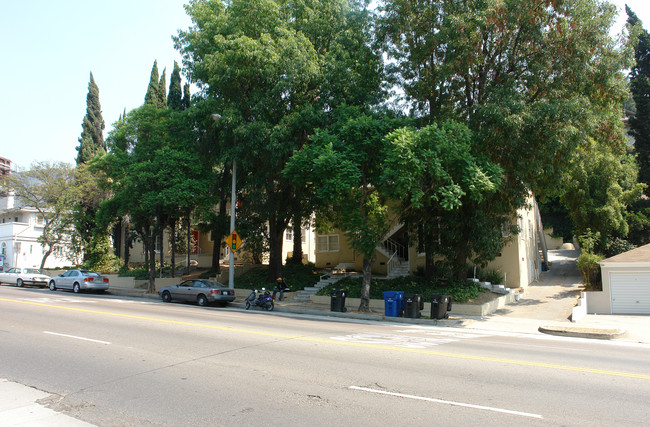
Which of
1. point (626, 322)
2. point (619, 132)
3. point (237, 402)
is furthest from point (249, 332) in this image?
point (619, 132)

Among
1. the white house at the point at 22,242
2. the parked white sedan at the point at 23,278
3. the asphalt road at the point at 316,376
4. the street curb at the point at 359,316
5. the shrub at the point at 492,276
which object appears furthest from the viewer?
the white house at the point at 22,242

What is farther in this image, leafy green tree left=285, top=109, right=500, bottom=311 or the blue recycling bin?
the blue recycling bin

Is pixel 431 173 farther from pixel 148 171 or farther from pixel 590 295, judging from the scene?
pixel 148 171

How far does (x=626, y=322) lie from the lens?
56.0 ft

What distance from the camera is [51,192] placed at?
36.7 metres

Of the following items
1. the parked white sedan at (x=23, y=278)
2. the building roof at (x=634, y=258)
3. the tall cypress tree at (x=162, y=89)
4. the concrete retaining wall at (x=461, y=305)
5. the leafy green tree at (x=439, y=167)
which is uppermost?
the tall cypress tree at (x=162, y=89)

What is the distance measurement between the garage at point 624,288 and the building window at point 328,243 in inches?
683

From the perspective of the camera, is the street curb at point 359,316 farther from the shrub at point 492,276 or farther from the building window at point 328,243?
the building window at point 328,243

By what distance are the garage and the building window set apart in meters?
17.4

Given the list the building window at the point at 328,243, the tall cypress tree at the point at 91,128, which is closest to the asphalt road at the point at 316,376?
the building window at the point at 328,243

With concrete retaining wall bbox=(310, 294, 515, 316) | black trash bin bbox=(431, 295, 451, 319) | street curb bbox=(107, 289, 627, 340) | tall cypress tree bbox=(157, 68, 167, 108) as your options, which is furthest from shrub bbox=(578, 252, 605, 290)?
tall cypress tree bbox=(157, 68, 167, 108)

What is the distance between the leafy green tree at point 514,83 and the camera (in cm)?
1703

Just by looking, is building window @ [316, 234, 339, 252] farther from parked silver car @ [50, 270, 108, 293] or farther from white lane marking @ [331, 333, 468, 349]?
white lane marking @ [331, 333, 468, 349]

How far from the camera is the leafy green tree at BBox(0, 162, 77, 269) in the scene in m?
36.7
